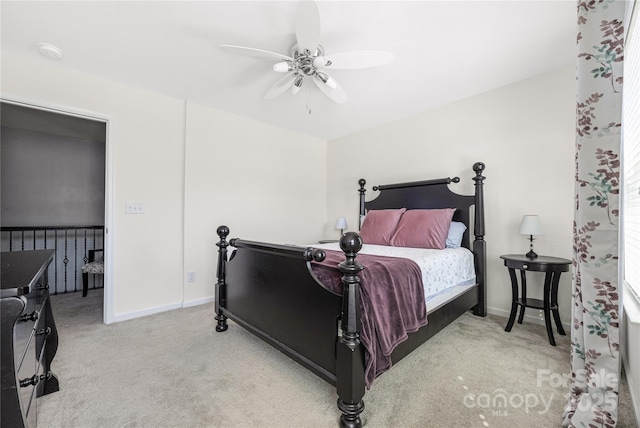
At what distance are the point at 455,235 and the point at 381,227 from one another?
31.3 inches

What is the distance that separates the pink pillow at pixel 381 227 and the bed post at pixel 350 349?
5.79 ft

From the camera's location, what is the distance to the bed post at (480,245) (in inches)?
108

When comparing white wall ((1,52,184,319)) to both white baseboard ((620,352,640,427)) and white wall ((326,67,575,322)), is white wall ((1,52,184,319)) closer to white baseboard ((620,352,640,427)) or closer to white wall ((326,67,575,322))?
white wall ((326,67,575,322))

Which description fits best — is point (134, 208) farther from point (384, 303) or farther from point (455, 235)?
point (455, 235)

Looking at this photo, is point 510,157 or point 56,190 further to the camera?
point 56,190

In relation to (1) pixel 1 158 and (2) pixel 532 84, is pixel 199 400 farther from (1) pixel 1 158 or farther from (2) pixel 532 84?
(1) pixel 1 158

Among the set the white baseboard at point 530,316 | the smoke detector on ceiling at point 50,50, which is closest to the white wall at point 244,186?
the smoke detector on ceiling at point 50,50

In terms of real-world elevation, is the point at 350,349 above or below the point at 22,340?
below

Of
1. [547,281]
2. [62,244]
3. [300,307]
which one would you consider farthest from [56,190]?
[547,281]

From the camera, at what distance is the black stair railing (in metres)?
3.80

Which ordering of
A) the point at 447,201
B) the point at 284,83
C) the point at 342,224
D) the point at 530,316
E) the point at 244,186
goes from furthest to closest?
the point at 342,224
the point at 244,186
the point at 447,201
the point at 530,316
the point at 284,83

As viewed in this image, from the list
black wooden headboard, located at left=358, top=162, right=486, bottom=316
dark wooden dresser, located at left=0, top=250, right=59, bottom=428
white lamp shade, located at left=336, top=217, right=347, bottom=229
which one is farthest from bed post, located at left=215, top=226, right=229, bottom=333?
black wooden headboard, located at left=358, top=162, right=486, bottom=316

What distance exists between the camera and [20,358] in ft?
3.36

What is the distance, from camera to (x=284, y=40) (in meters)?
2.05
